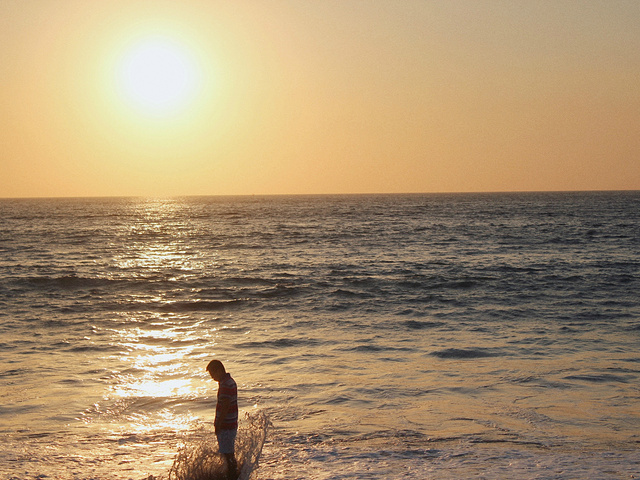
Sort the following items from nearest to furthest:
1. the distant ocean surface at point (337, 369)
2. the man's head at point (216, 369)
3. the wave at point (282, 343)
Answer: the man's head at point (216, 369), the distant ocean surface at point (337, 369), the wave at point (282, 343)

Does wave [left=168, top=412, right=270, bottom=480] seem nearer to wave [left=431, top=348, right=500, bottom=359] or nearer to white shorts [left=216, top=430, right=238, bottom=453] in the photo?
white shorts [left=216, top=430, right=238, bottom=453]

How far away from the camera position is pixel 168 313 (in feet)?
70.7

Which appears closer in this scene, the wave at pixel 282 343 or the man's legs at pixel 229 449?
the man's legs at pixel 229 449

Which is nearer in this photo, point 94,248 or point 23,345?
point 23,345

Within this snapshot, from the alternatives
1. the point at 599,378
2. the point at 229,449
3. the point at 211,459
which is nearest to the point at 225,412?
the point at 229,449

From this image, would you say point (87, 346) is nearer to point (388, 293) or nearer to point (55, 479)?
point (55, 479)

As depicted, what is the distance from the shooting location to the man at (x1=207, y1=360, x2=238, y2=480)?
725 cm

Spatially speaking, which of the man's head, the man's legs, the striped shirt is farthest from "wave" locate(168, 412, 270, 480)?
the man's head

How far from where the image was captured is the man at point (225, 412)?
23.8ft

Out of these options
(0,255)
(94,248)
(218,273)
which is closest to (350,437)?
(218,273)

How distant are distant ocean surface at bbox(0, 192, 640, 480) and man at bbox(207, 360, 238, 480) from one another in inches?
25.5

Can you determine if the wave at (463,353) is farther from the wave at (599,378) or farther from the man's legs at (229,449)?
the man's legs at (229,449)

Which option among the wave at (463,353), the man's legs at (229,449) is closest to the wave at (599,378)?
the wave at (463,353)

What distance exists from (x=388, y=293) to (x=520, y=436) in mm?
15668
